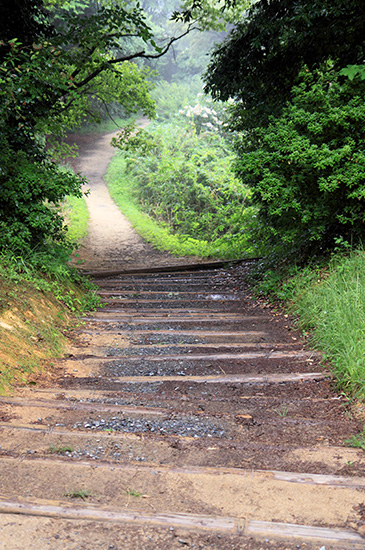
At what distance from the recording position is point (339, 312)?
4.51 m

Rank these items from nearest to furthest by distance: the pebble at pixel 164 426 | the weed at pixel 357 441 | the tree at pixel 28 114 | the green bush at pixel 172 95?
1. the weed at pixel 357 441
2. the pebble at pixel 164 426
3. the tree at pixel 28 114
4. the green bush at pixel 172 95

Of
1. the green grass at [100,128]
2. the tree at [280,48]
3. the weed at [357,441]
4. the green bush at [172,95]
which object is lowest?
the weed at [357,441]

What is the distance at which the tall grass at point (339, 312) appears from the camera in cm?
376

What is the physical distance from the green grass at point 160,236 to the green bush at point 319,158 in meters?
4.61

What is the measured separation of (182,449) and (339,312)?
95.1 inches

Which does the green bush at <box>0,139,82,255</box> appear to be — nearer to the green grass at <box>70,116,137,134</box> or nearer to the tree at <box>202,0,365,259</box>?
the tree at <box>202,0,365,259</box>

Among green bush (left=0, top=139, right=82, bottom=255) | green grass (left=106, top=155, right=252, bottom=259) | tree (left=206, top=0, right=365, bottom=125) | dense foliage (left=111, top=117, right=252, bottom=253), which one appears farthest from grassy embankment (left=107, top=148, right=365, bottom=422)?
dense foliage (left=111, top=117, right=252, bottom=253)

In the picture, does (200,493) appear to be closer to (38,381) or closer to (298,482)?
(298,482)

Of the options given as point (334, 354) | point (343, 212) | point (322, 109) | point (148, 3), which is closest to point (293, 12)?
point (322, 109)

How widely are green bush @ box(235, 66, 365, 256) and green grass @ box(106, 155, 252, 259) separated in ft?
15.1

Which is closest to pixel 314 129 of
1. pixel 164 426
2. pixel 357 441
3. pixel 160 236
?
pixel 357 441

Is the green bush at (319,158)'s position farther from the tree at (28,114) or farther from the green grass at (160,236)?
the green grass at (160,236)

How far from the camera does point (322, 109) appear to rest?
5777 millimetres

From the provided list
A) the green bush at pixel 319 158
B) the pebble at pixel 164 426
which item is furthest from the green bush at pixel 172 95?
the pebble at pixel 164 426
